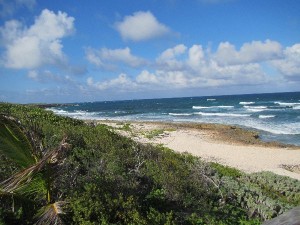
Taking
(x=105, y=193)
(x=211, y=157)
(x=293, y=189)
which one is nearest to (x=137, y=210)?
(x=105, y=193)

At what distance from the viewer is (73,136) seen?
10109mm

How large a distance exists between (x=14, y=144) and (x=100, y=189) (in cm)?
200

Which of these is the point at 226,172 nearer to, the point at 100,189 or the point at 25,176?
the point at 100,189

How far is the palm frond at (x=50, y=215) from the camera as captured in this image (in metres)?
4.72

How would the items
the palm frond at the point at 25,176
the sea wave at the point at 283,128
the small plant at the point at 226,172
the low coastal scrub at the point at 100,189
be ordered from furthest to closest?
1. the sea wave at the point at 283,128
2. the small plant at the point at 226,172
3. the low coastal scrub at the point at 100,189
4. the palm frond at the point at 25,176

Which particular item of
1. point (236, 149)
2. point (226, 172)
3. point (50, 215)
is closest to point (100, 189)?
point (50, 215)

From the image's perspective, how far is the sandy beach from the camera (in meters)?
18.6

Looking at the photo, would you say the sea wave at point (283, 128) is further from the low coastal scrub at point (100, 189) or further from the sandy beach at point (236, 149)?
the low coastal scrub at point (100, 189)

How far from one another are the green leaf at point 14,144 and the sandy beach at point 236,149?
13811 mm

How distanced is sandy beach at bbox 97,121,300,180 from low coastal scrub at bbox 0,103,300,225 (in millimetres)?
8285

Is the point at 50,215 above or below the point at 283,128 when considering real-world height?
above

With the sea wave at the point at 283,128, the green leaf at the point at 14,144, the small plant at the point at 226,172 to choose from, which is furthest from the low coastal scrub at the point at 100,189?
the sea wave at the point at 283,128

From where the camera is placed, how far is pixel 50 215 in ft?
15.7

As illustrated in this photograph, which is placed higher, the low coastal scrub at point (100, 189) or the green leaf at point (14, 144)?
the green leaf at point (14, 144)
